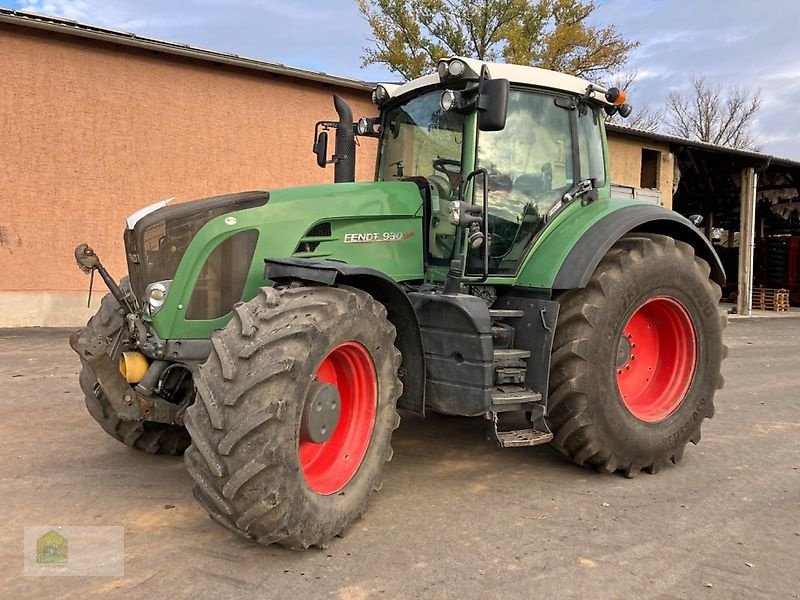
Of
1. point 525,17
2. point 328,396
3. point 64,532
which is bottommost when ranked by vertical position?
point 64,532

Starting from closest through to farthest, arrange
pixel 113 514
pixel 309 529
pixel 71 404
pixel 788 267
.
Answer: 1. pixel 309 529
2. pixel 113 514
3. pixel 71 404
4. pixel 788 267

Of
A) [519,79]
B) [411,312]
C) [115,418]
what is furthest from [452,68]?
[115,418]

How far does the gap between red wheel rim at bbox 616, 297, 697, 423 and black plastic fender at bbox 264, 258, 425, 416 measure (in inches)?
62.6

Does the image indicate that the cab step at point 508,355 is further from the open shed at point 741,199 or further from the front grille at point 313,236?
the open shed at point 741,199

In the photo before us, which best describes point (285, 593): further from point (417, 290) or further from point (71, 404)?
point (71, 404)

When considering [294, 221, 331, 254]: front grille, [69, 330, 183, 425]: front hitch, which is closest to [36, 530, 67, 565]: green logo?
[69, 330, 183, 425]: front hitch

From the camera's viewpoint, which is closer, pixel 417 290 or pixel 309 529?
pixel 309 529

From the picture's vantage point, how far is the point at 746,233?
17.5 meters

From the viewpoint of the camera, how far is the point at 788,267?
868 inches

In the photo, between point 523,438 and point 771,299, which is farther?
point 771,299

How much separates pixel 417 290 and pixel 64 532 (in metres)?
2.28

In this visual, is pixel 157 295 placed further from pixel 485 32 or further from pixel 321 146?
pixel 485 32

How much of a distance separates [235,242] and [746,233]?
1722cm

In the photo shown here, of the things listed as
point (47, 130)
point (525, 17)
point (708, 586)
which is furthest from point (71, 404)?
point (525, 17)
